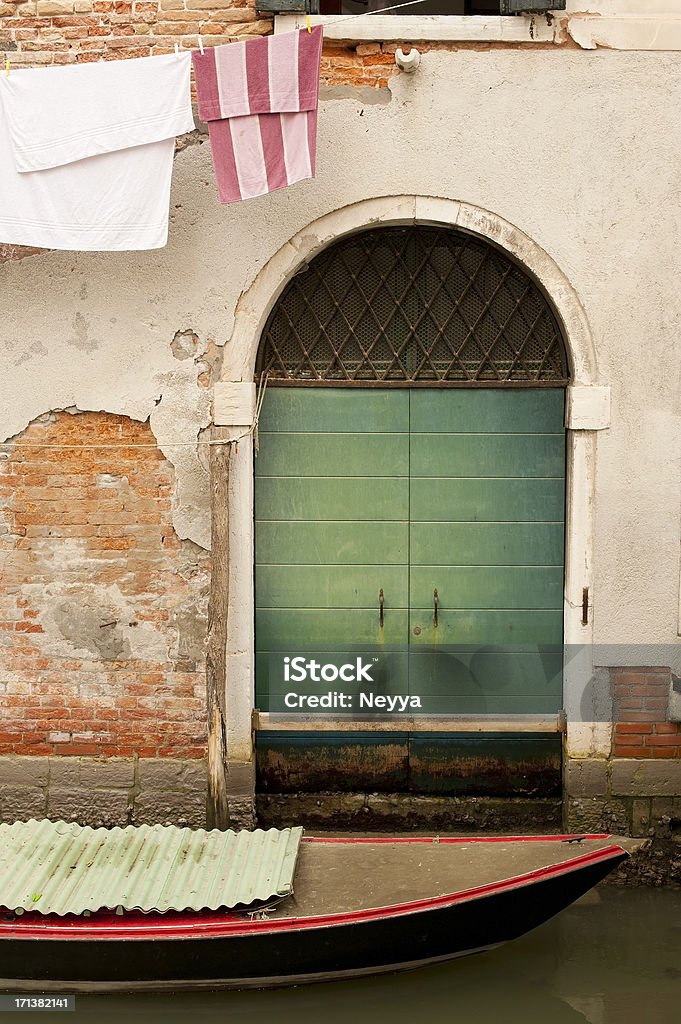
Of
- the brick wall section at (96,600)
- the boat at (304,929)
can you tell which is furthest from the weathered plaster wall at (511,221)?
the boat at (304,929)

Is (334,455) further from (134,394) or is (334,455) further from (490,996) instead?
(490,996)

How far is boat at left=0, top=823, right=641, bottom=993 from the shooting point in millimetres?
4438

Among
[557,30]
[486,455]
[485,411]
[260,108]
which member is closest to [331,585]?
[486,455]

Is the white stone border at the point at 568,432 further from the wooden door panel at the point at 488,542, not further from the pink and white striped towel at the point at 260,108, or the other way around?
the pink and white striped towel at the point at 260,108

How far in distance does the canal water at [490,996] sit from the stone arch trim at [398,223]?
2.74m

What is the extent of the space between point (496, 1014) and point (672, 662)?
78.0 inches

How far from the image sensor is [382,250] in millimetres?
5652

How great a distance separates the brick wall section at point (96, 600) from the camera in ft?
18.4

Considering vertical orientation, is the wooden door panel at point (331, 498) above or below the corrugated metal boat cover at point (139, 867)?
above

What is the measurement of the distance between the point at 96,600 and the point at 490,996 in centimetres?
270

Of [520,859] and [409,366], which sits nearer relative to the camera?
[520,859]

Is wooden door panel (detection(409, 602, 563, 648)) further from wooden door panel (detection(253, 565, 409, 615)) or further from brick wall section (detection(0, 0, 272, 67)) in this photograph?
brick wall section (detection(0, 0, 272, 67))

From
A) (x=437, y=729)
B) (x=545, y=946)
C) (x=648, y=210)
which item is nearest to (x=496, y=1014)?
(x=545, y=946)

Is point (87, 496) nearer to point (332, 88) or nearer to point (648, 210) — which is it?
point (332, 88)
